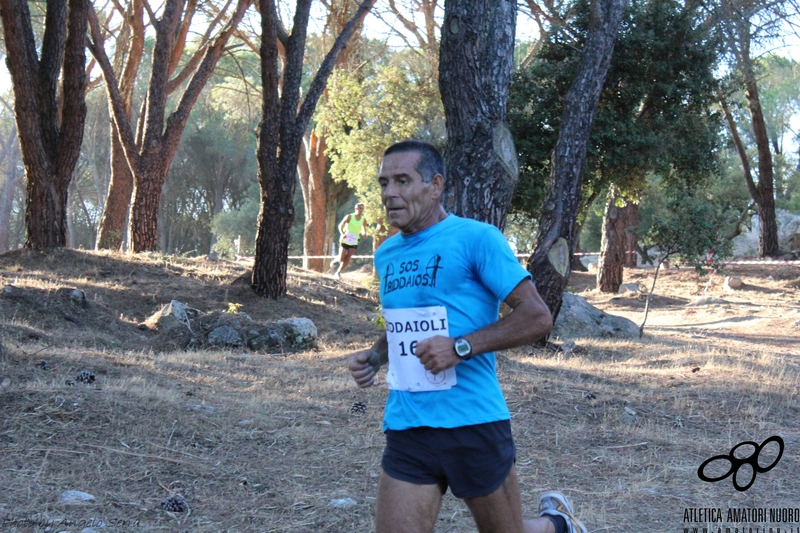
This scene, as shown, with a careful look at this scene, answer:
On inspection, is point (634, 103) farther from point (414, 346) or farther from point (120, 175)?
point (414, 346)

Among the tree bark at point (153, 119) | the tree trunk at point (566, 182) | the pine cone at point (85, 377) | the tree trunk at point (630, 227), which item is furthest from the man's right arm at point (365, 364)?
the tree trunk at point (630, 227)

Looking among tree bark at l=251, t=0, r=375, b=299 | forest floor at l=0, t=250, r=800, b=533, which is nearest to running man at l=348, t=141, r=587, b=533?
forest floor at l=0, t=250, r=800, b=533

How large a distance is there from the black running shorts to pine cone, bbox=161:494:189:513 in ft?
6.16

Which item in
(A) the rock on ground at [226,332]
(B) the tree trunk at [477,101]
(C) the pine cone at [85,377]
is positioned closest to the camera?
(C) the pine cone at [85,377]

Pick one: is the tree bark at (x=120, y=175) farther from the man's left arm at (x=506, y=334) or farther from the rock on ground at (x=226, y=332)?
the man's left arm at (x=506, y=334)

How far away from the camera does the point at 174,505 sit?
427 cm

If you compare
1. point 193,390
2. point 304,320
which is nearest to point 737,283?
point 304,320

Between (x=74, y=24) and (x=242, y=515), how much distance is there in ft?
36.2

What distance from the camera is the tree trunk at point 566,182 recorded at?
1051cm

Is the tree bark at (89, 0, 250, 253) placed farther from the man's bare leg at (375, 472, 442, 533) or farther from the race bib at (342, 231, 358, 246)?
the man's bare leg at (375, 472, 442, 533)

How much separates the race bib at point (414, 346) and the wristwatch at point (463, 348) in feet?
0.32

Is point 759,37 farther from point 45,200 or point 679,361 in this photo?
point 45,200

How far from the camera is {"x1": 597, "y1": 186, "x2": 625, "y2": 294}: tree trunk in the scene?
2108 cm

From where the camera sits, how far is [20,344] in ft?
27.1
